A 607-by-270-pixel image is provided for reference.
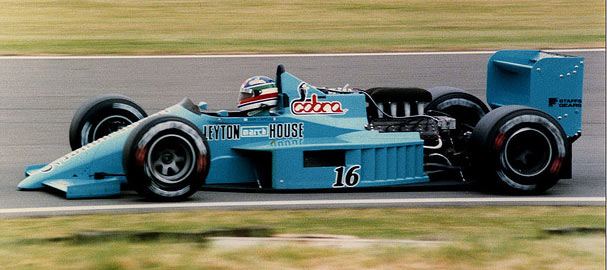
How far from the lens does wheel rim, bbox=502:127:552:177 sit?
9469 millimetres

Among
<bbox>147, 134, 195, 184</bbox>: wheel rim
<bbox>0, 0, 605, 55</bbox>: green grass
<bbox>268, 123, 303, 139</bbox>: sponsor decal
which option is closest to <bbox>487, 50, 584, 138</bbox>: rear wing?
<bbox>268, 123, 303, 139</bbox>: sponsor decal

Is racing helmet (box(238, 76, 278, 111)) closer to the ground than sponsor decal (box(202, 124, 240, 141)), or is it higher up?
higher up

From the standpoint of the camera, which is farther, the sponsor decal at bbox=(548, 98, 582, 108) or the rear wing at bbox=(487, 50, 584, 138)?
the sponsor decal at bbox=(548, 98, 582, 108)

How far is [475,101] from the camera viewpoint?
11422 millimetres

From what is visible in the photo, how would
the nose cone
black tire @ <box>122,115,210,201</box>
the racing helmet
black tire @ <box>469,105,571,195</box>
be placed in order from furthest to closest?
the racing helmet → the nose cone → black tire @ <box>469,105,571,195</box> → black tire @ <box>122,115,210,201</box>

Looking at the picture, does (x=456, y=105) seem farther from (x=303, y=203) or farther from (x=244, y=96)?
(x=303, y=203)

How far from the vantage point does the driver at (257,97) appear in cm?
971

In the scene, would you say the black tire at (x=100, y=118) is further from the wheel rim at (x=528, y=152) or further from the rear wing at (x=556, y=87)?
the rear wing at (x=556, y=87)

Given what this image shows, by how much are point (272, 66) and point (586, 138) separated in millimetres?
5460

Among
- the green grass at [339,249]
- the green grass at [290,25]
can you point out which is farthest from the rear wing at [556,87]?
the green grass at [290,25]

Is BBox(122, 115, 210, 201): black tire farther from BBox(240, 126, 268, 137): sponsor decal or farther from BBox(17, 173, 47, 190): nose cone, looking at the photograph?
BBox(17, 173, 47, 190): nose cone

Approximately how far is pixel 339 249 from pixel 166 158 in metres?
2.46

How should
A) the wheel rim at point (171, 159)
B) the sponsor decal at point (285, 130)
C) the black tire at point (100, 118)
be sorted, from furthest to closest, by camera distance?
the black tire at point (100, 118)
the sponsor decal at point (285, 130)
the wheel rim at point (171, 159)

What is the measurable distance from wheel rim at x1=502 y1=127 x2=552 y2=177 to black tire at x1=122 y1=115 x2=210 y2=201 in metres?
2.96
